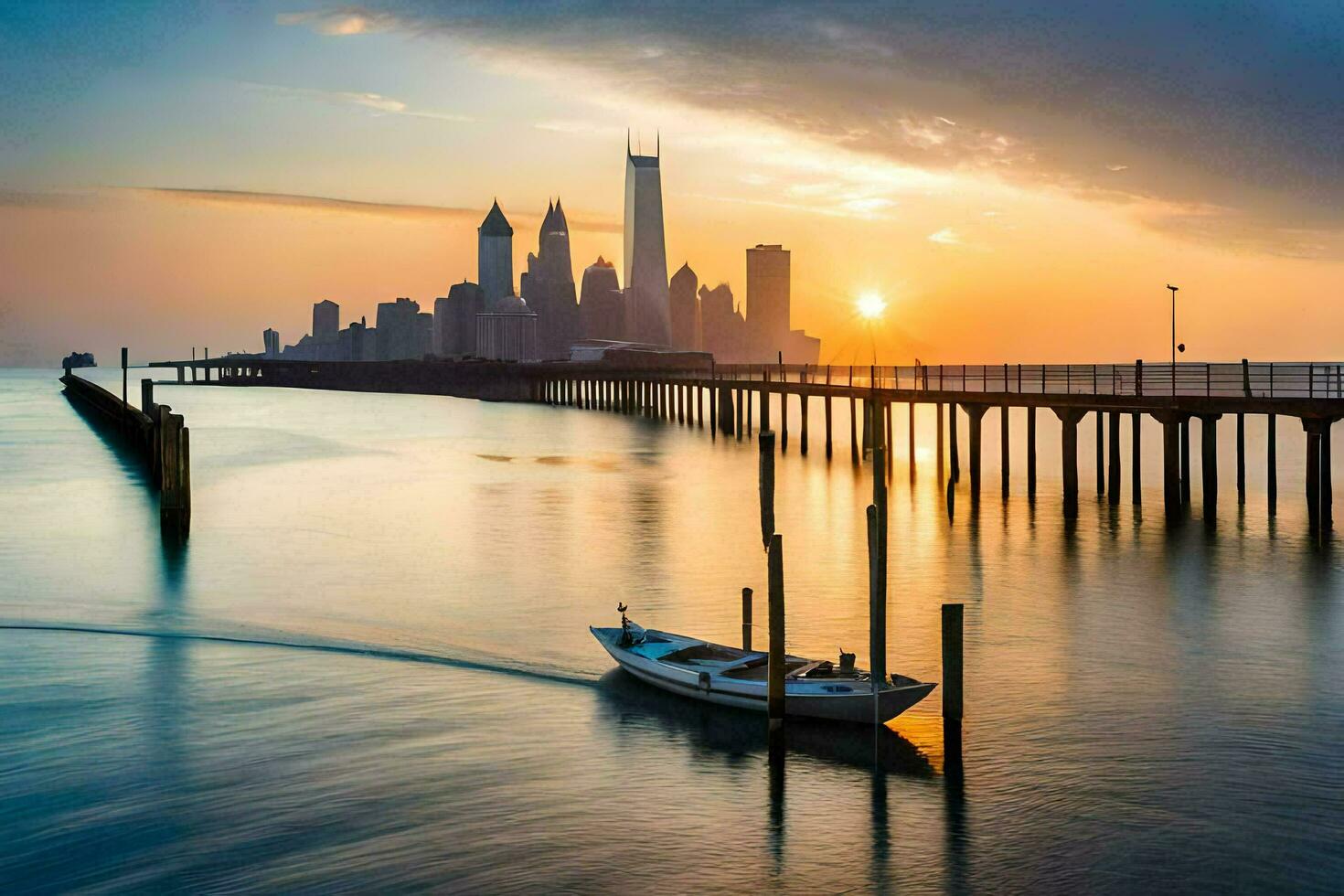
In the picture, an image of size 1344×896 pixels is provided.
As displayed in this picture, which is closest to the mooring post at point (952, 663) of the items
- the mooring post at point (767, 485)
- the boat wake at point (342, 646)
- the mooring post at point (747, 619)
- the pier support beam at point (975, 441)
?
the mooring post at point (767, 485)

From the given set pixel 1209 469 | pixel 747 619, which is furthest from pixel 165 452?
pixel 1209 469

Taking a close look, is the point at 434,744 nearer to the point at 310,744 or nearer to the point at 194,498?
the point at 310,744

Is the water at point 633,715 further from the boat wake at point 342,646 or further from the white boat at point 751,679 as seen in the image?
the white boat at point 751,679

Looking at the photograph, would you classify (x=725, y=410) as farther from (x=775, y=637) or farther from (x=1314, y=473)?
(x=775, y=637)

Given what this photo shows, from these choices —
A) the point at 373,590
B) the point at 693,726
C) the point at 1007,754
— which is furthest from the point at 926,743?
the point at 373,590

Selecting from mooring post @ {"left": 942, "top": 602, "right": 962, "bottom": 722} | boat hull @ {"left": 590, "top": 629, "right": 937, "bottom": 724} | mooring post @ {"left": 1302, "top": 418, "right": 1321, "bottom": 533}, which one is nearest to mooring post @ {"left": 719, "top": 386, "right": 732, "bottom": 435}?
mooring post @ {"left": 1302, "top": 418, "right": 1321, "bottom": 533}
